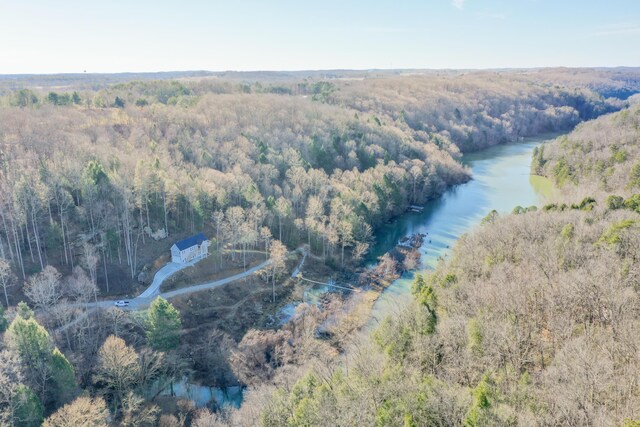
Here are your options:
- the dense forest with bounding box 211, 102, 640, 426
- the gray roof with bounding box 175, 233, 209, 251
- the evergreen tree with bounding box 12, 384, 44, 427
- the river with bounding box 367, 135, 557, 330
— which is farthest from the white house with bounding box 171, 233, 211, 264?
the evergreen tree with bounding box 12, 384, 44, 427

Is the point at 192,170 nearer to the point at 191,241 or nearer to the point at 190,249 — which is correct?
the point at 191,241

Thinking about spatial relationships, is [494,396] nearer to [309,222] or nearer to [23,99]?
[309,222]

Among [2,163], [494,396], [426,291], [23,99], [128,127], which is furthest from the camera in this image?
[23,99]

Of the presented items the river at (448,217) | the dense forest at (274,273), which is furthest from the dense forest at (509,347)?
the river at (448,217)

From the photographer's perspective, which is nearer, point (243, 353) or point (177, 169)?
point (243, 353)

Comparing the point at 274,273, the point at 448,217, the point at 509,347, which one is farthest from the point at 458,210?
the point at 509,347

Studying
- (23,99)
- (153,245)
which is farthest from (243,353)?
(23,99)

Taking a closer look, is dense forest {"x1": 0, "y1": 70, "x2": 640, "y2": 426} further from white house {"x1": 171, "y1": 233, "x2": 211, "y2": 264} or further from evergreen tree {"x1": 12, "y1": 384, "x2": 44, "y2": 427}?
white house {"x1": 171, "y1": 233, "x2": 211, "y2": 264}
